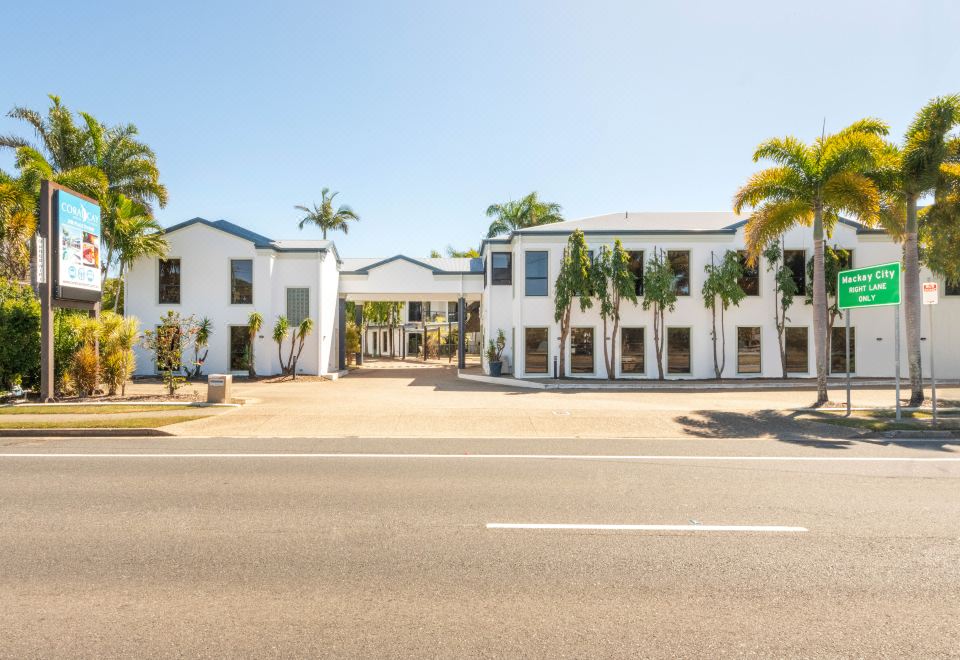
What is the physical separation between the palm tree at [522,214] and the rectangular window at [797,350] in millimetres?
18821

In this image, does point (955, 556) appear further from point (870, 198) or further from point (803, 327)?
point (803, 327)

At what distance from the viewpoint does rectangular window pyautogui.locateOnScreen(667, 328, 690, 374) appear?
78.0ft

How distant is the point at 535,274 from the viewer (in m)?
24.1

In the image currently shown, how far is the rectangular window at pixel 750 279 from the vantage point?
23.8m

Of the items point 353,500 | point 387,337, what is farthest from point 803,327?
point 387,337

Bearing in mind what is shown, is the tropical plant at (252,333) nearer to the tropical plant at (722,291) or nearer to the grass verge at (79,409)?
the grass verge at (79,409)

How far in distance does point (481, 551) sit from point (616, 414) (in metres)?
9.41

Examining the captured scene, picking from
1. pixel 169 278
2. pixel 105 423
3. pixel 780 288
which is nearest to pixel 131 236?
pixel 169 278

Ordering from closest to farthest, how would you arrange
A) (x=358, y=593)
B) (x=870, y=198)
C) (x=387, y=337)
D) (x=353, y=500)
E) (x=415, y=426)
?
A: (x=358, y=593) < (x=353, y=500) < (x=415, y=426) < (x=870, y=198) < (x=387, y=337)

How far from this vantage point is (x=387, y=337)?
51750 millimetres

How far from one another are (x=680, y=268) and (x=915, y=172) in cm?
985

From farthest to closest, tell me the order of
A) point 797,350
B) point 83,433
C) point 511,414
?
point 797,350 < point 511,414 < point 83,433

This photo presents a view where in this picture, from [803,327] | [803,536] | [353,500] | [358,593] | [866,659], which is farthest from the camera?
[803,327]

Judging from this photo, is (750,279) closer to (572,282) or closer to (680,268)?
(680,268)
